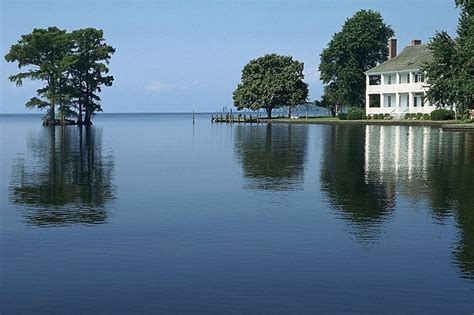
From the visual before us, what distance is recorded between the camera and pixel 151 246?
1289 centimetres

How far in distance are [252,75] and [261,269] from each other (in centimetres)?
10081

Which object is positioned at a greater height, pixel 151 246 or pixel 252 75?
pixel 252 75

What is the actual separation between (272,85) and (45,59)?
3366 cm

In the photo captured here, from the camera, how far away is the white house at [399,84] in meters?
86.9

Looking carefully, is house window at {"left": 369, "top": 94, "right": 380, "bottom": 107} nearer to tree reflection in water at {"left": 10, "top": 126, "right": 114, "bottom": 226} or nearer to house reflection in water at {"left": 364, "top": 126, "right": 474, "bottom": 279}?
house reflection in water at {"left": 364, "top": 126, "right": 474, "bottom": 279}

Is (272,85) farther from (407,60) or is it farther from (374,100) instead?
(407,60)

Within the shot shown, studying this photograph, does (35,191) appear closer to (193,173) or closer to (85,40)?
(193,173)

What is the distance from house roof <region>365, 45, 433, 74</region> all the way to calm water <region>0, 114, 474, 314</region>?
2566 inches

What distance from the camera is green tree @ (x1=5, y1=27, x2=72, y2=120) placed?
94.0m

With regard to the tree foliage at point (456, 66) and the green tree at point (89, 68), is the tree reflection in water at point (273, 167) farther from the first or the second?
the green tree at point (89, 68)

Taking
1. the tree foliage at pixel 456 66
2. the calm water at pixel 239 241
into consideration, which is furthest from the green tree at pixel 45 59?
the calm water at pixel 239 241

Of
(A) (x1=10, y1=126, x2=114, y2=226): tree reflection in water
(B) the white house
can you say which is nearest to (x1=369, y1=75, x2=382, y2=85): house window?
(B) the white house

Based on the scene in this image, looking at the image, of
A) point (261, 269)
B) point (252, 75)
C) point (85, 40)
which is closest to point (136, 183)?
point (261, 269)

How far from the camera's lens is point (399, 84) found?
8944cm
